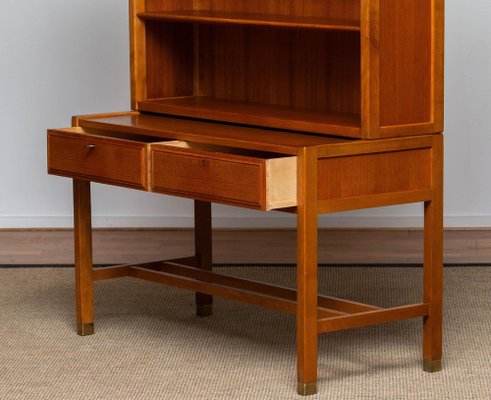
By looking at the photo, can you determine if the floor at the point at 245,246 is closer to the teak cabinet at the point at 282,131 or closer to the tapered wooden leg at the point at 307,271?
the teak cabinet at the point at 282,131

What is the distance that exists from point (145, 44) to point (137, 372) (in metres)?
1.19

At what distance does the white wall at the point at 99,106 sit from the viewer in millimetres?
5781

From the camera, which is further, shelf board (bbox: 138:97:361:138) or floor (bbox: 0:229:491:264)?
floor (bbox: 0:229:491:264)

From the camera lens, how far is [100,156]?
3.71m

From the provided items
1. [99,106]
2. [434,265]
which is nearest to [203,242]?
[434,265]

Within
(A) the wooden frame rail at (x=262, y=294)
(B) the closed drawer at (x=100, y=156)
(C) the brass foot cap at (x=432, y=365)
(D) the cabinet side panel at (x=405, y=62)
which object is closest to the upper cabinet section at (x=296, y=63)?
(D) the cabinet side panel at (x=405, y=62)

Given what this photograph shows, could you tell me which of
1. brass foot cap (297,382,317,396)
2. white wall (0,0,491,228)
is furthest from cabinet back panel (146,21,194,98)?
white wall (0,0,491,228)

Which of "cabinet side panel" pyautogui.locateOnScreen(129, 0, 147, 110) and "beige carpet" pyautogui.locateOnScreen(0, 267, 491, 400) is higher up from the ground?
"cabinet side panel" pyautogui.locateOnScreen(129, 0, 147, 110)

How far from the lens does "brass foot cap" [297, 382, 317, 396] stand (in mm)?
3326

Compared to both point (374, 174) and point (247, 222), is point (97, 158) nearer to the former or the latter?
point (374, 174)

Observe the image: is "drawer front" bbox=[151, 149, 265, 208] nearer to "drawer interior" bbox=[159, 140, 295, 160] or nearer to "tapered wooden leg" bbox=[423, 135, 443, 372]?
"drawer interior" bbox=[159, 140, 295, 160]

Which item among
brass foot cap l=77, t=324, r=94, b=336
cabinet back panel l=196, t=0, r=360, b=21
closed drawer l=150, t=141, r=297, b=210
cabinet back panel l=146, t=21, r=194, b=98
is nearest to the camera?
closed drawer l=150, t=141, r=297, b=210

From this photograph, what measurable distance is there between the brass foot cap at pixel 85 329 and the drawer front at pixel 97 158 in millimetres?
540

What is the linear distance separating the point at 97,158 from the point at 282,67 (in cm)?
73
